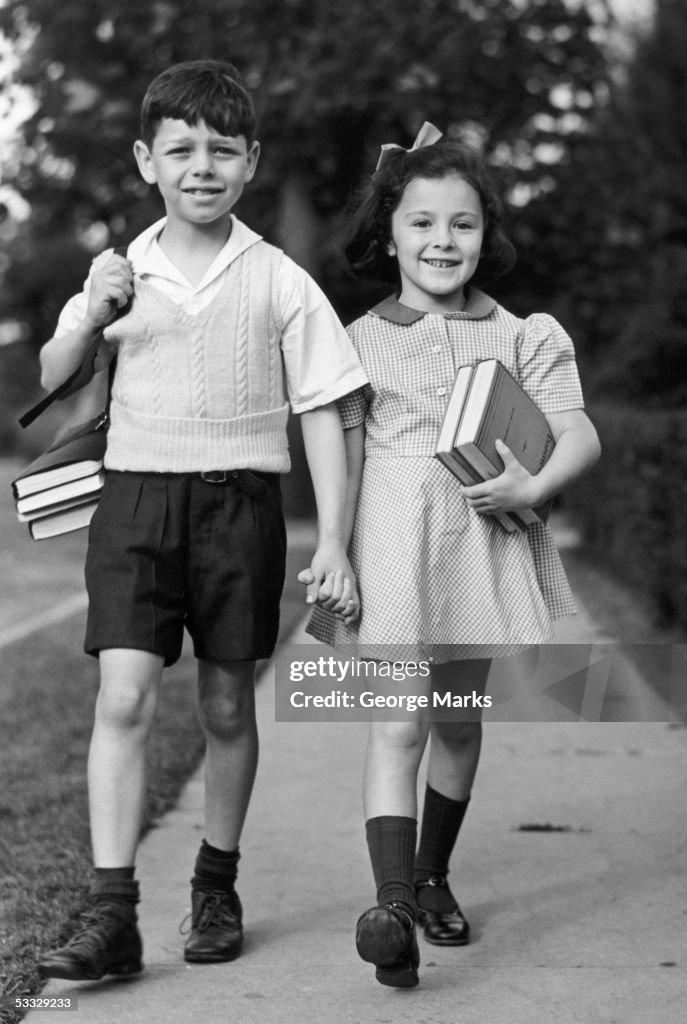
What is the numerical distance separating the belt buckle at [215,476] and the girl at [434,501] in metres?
0.28

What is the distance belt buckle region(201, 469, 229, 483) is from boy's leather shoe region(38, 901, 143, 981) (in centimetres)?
85

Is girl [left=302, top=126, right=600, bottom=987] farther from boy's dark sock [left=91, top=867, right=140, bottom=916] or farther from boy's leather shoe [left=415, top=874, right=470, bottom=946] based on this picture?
boy's dark sock [left=91, top=867, right=140, bottom=916]

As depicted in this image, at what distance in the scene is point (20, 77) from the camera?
561 cm

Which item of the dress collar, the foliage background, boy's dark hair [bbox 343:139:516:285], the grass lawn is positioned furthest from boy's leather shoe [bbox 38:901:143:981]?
the foliage background

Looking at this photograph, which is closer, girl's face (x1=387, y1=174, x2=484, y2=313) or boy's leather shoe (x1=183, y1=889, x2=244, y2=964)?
boy's leather shoe (x1=183, y1=889, x2=244, y2=964)

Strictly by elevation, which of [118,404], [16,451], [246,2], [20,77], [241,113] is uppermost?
[246,2]

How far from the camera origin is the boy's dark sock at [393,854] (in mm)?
2953

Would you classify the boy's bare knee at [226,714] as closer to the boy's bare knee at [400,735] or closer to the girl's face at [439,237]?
the boy's bare knee at [400,735]

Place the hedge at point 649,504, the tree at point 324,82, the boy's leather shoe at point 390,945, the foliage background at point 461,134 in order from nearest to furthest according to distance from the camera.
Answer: the boy's leather shoe at point 390,945, the hedge at point 649,504, the foliage background at point 461,134, the tree at point 324,82

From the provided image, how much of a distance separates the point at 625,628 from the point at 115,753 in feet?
17.6

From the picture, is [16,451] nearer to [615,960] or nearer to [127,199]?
[127,199]

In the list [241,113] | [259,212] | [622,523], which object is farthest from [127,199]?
[241,113]

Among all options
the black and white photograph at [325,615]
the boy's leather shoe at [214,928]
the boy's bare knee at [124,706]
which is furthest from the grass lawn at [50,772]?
the boy's bare knee at [124,706]

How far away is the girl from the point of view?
10.1 ft
